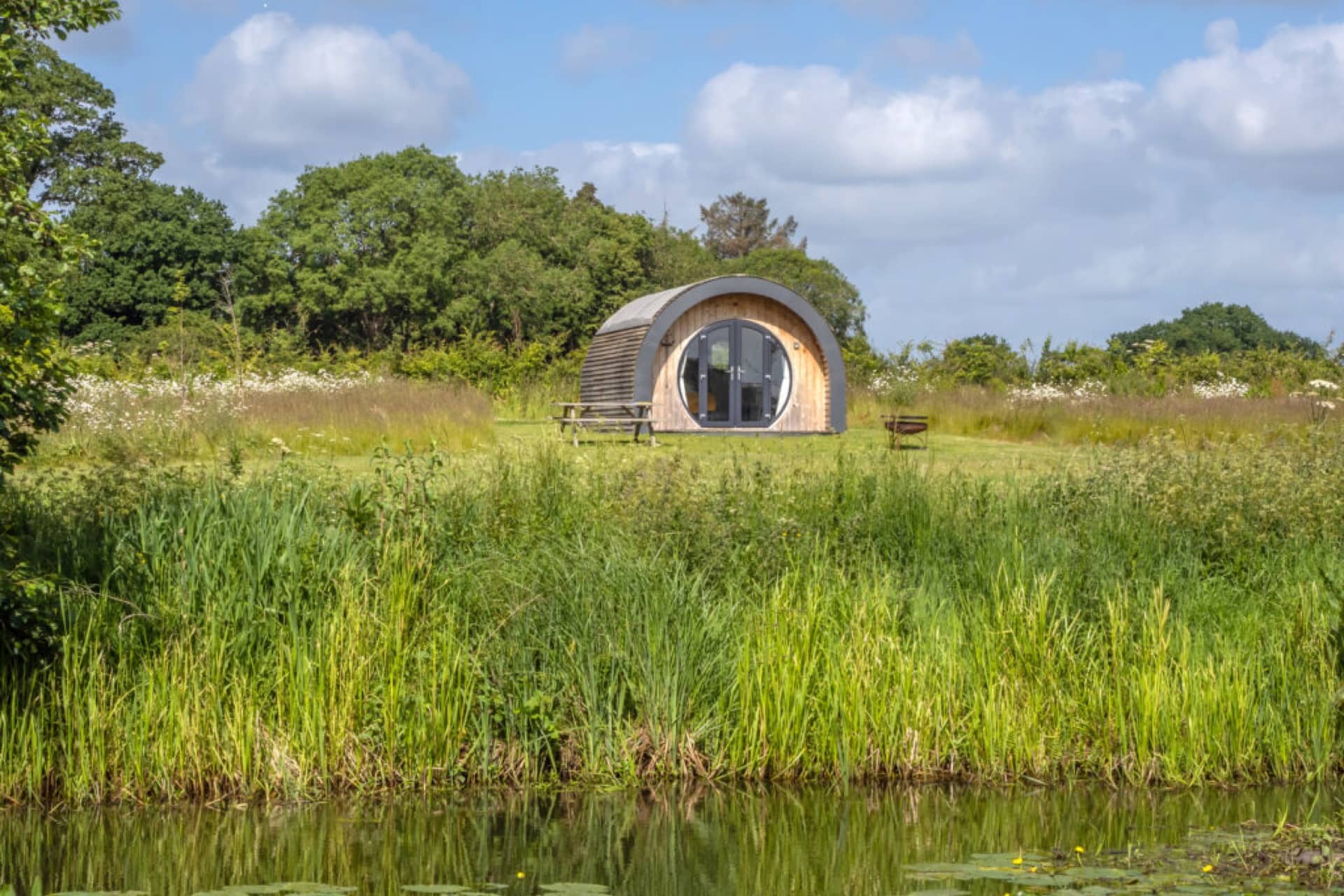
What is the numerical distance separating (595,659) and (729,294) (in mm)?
20060

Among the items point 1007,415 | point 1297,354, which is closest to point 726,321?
point 1007,415

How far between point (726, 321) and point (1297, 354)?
1321 centimetres

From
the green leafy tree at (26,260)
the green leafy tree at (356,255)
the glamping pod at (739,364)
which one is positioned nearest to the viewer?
the green leafy tree at (26,260)

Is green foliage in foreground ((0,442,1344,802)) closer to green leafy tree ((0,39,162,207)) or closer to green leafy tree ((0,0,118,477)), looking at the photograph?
green leafy tree ((0,0,118,477))

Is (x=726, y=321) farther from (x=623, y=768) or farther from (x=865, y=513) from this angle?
(x=623, y=768)

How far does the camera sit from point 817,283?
61.1 metres

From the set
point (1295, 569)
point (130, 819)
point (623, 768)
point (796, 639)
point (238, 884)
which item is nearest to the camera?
point (238, 884)

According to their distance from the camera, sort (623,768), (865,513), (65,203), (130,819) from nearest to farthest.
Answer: (130,819) < (623,768) < (865,513) < (65,203)

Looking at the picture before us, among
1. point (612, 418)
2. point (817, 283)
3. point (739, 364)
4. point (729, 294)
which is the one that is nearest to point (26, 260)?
point (612, 418)

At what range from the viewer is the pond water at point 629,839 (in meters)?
5.80

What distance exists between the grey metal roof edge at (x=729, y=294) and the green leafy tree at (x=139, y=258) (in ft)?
70.4

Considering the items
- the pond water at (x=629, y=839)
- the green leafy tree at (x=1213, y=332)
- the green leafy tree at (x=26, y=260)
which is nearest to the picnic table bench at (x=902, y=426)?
the pond water at (x=629, y=839)

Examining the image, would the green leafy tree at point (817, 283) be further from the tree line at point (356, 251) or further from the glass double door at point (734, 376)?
the glass double door at point (734, 376)

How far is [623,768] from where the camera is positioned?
728 centimetres
